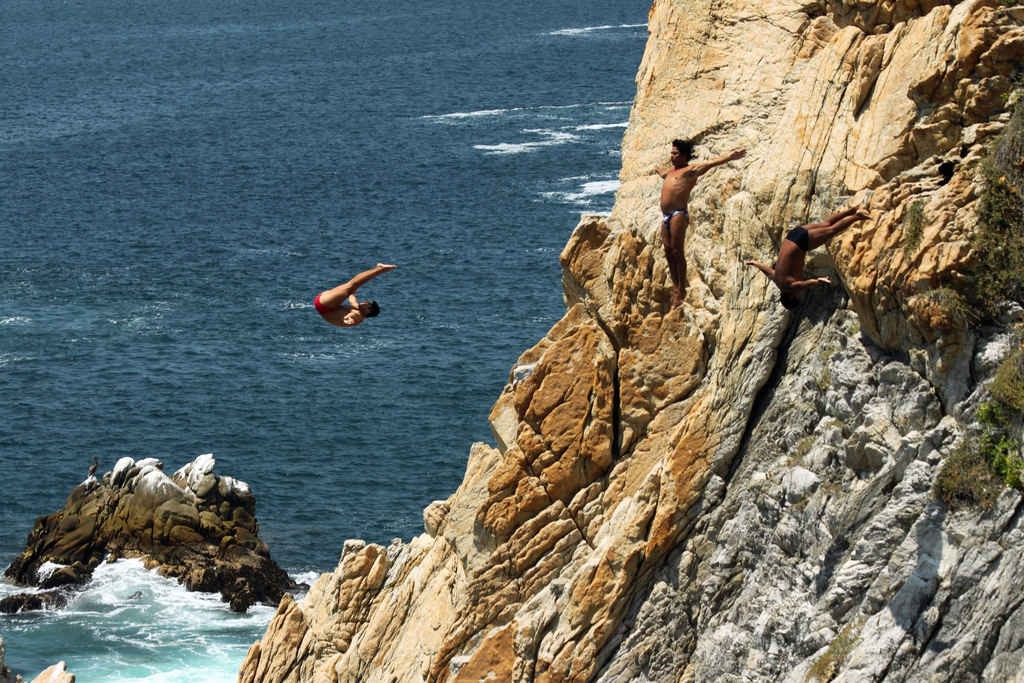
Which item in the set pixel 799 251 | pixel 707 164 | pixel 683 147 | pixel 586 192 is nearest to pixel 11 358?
pixel 586 192

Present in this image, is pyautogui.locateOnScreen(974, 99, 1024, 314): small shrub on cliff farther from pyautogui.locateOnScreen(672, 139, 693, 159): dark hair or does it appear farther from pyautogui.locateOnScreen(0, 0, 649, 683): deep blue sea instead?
pyautogui.locateOnScreen(0, 0, 649, 683): deep blue sea

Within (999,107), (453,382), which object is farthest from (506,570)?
(453,382)

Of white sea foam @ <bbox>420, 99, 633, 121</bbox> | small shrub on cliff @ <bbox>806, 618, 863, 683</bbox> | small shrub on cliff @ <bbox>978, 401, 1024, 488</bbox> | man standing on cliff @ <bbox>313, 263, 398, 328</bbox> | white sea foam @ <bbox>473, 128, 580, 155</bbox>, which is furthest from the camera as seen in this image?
white sea foam @ <bbox>420, 99, 633, 121</bbox>

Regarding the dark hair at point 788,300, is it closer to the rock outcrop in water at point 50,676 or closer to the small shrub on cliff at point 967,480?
the small shrub on cliff at point 967,480

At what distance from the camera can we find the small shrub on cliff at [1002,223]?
28672mm

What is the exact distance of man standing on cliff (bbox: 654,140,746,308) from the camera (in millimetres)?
32719

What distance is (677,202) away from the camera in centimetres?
3288

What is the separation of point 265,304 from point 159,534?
115 feet

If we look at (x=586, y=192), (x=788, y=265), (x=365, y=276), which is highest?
(x=788, y=265)

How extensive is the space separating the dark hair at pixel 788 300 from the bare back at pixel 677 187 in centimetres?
300

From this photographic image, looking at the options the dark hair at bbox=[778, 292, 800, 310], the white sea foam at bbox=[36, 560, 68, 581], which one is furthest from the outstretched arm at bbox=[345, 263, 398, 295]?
the white sea foam at bbox=[36, 560, 68, 581]

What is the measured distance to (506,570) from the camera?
3909 cm

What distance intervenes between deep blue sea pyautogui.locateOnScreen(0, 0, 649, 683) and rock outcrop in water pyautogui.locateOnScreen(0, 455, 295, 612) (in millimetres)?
1268

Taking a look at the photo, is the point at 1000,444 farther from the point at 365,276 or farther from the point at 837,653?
the point at 365,276
